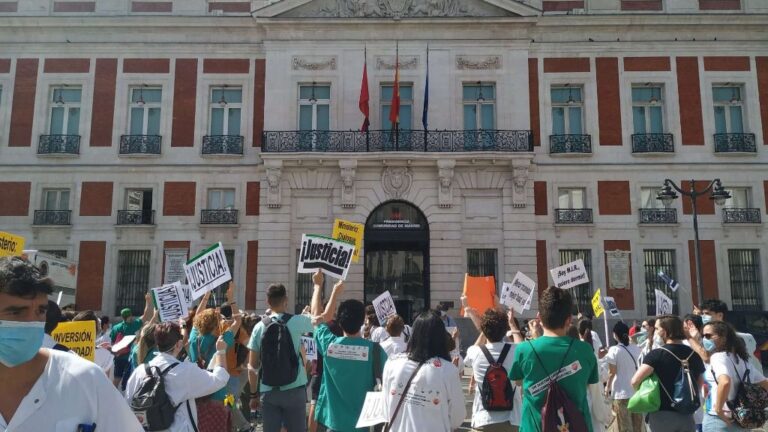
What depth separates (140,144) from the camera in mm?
23422

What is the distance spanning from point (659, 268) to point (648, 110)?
251 inches

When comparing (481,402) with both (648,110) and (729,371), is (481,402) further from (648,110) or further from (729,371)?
(648,110)

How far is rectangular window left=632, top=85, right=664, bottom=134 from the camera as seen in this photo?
77.7 ft

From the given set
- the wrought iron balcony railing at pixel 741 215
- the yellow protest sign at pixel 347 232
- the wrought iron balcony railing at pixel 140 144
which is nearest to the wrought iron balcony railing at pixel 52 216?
the wrought iron balcony railing at pixel 140 144

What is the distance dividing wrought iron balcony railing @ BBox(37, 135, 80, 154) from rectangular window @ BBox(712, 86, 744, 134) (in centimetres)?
2563

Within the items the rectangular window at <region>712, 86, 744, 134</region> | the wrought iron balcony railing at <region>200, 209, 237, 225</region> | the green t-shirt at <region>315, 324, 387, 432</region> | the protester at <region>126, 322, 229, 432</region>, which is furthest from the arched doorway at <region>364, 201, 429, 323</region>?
the protester at <region>126, 322, 229, 432</region>

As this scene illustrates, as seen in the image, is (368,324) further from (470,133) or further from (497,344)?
(470,133)

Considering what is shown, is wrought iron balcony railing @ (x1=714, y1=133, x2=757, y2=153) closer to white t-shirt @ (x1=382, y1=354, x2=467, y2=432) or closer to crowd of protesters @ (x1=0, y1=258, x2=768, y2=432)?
crowd of protesters @ (x1=0, y1=258, x2=768, y2=432)

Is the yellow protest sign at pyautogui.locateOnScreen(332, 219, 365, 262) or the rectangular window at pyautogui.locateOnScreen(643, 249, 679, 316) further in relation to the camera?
the rectangular window at pyautogui.locateOnScreen(643, 249, 679, 316)

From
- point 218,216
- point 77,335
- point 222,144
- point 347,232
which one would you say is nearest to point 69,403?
point 77,335

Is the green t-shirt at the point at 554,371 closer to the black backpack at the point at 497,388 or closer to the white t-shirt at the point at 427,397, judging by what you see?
the white t-shirt at the point at 427,397

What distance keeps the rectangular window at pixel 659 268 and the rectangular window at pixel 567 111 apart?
5.54 meters

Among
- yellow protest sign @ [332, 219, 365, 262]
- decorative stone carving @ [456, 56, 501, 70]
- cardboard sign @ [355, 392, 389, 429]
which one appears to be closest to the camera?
cardboard sign @ [355, 392, 389, 429]

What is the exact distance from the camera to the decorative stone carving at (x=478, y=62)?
77.2ft
